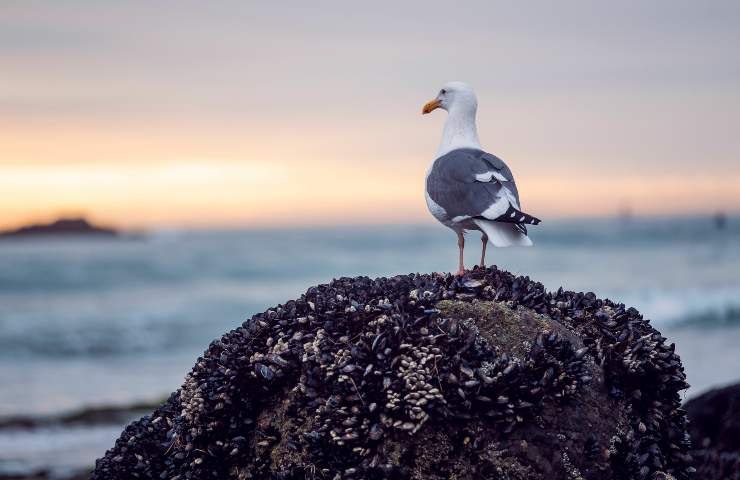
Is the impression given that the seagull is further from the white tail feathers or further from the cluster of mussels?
the cluster of mussels

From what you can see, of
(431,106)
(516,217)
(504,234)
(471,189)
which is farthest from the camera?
(431,106)

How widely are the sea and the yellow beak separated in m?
7.73

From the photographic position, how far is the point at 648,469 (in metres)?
5.38

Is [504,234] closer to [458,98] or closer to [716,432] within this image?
[458,98]

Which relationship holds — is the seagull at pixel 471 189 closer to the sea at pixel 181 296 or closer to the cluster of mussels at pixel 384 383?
the cluster of mussels at pixel 384 383

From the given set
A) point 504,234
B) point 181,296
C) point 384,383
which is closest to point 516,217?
point 504,234

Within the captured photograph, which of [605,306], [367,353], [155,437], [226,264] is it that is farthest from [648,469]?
[226,264]

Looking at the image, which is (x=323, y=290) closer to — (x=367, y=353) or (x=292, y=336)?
(x=292, y=336)

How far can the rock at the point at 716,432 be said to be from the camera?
8195 mm

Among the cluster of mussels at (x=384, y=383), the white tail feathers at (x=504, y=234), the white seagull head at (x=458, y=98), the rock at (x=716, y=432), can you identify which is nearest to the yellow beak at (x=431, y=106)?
the white seagull head at (x=458, y=98)

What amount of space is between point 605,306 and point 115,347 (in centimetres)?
2180

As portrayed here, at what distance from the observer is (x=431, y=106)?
8.12 metres

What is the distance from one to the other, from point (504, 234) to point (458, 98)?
156 centimetres

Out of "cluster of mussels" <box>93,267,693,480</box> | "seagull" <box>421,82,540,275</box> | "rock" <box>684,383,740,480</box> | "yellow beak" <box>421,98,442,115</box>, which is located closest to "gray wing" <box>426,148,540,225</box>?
"seagull" <box>421,82,540,275</box>
